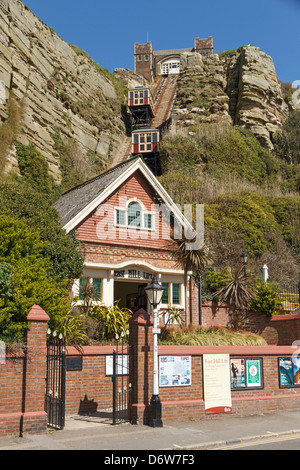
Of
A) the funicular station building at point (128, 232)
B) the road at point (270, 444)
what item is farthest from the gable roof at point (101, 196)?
the road at point (270, 444)

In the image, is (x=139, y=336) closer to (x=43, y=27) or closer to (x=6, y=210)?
(x=6, y=210)

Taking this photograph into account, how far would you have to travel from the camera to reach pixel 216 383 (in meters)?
14.8

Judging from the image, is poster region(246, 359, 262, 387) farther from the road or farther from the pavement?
the road

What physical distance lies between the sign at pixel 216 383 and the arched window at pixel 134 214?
10.3m

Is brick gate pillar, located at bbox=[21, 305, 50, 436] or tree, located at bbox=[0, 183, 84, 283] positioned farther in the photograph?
tree, located at bbox=[0, 183, 84, 283]

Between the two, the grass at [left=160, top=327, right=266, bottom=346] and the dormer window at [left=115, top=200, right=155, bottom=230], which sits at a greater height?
the dormer window at [left=115, top=200, right=155, bottom=230]

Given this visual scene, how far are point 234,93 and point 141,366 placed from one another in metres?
62.9

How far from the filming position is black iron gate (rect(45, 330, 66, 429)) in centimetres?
1283

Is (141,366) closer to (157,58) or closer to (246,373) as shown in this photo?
(246,373)

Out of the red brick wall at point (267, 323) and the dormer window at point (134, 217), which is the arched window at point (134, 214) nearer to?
the dormer window at point (134, 217)

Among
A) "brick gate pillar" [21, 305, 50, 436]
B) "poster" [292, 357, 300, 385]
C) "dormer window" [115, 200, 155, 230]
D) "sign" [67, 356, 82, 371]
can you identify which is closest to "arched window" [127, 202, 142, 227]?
"dormer window" [115, 200, 155, 230]

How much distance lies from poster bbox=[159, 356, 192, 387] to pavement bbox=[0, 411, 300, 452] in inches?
44.8

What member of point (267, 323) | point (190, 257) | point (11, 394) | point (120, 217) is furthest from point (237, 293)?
point (11, 394)

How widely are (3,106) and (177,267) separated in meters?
24.7
